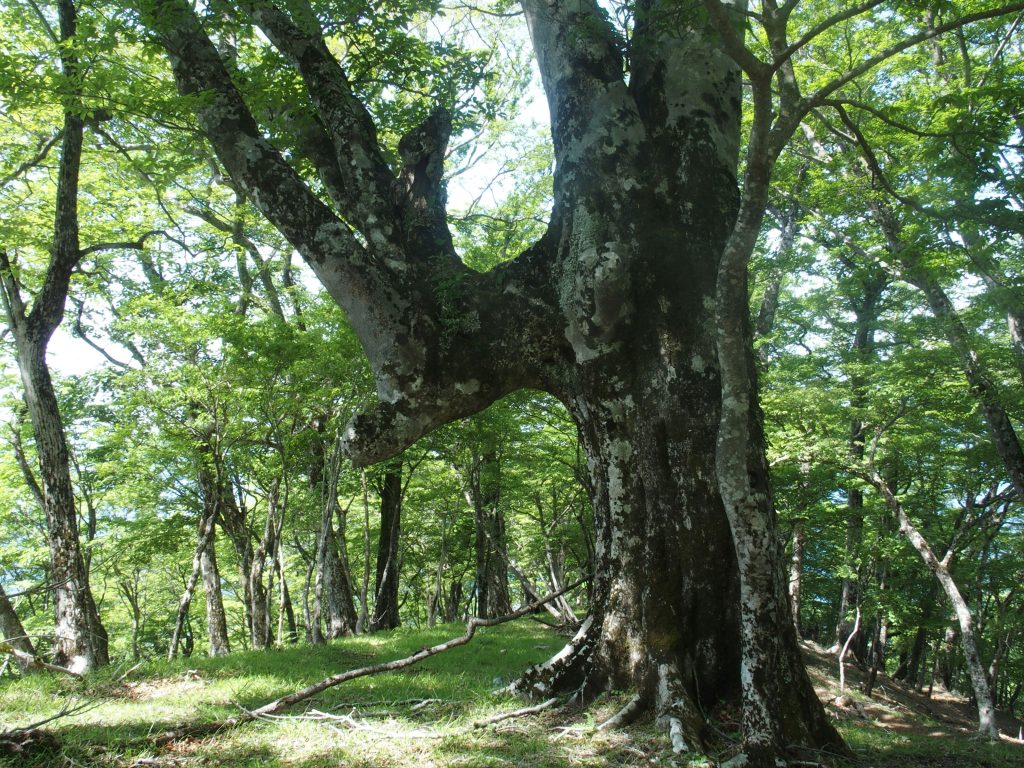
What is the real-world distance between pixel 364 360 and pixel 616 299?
5233 mm

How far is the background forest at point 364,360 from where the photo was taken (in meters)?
6.41

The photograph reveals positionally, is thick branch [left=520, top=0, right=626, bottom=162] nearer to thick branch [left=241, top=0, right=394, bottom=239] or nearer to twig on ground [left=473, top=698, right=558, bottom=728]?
thick branch [left=241, top=0, right=394, bottom=239]

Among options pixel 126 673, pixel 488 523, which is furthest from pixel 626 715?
pixel 488 523

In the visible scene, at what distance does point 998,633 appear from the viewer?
13734 millimetres

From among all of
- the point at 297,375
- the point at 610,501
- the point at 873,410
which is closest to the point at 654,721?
the point at 610,501

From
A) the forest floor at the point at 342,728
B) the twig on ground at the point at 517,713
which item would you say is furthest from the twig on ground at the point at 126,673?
the twig on ground at the point at 517,713

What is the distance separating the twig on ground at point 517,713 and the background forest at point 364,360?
3.07 m

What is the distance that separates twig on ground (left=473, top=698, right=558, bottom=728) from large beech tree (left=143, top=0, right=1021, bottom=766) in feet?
0.68

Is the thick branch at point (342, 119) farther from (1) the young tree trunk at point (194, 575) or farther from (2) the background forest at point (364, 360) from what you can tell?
(1) the young tree trunk at point (194, 575)

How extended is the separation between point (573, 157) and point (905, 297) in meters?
16.2

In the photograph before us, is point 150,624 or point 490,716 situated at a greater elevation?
point 490,716

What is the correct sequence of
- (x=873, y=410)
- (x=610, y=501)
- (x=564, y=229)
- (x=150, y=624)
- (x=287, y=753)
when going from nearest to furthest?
(x=287, y=753), (x=610, y=501), (x=564, y=229), (x=873, y=410), (x=150, y=624)

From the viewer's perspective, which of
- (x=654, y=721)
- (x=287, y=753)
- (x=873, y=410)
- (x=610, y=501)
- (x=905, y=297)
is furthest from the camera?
(x=905, y=297)

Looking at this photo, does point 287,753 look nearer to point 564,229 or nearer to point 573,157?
point 564,229
